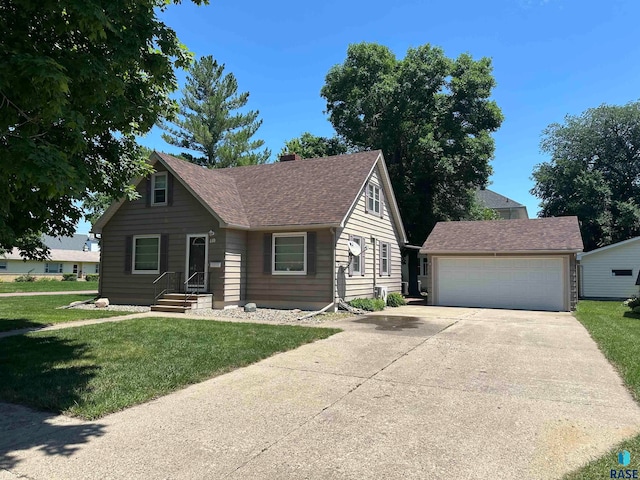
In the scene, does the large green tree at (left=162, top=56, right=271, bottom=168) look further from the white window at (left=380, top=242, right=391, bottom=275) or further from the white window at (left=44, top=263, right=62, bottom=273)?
the white window at (left=44, top=263, right=62, bottom=273)

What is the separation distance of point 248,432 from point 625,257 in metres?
28.3

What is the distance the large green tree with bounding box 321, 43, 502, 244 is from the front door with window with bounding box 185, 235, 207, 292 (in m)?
14.5

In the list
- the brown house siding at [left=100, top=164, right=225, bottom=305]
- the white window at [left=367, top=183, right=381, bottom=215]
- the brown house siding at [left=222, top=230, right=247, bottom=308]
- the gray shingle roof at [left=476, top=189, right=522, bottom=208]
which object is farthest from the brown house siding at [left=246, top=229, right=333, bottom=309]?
the gray shingle roof at [left=476, top=189, right=522, bottom=208]

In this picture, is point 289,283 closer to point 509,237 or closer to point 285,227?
point 285,227

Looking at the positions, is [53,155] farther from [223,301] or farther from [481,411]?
[223,301]

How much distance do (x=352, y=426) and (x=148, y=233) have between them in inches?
558

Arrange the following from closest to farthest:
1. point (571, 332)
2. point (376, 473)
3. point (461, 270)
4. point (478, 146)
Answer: point (376, 473)
point (571, 332)
point (461, 270)
point (478, 146)

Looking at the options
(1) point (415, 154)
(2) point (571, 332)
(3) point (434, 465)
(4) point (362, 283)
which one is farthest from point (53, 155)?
(1) point (415, 154)

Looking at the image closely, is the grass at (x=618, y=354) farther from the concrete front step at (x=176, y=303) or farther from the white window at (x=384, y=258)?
the concrete front step at (x=176, y=303)

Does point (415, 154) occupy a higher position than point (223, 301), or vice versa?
point (415, 154)

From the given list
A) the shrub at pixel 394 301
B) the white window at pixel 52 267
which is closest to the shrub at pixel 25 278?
the white window at pixel 52 267

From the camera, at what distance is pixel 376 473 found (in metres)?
A: 3.49

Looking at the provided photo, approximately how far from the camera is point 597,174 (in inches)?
1340

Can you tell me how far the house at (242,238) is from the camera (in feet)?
49.9
